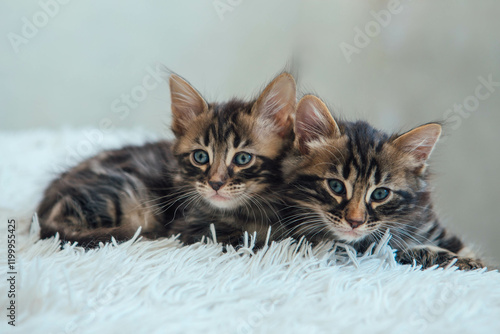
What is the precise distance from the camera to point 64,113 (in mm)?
2965

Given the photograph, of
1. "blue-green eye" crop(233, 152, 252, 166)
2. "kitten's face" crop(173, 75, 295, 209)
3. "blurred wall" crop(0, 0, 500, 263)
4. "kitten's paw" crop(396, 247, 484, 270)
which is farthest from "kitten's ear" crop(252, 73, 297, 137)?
"blurred wall" crop(0, 0, 500, 263)

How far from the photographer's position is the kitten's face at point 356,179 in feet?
3.59

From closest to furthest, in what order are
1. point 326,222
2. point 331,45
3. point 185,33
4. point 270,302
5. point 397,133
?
point 270,302 < point 326,222 < point 397,133 < point 331,45 < point 185,33

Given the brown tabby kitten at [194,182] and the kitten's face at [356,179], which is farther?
the brown tabby kitten at [194,182]

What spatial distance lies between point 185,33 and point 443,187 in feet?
6.33

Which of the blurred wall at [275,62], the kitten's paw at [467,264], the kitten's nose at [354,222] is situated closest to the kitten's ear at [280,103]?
the kitten's nose at [354,222]

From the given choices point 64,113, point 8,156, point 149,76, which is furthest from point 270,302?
point 64,113

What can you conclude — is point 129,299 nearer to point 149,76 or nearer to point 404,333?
point 404,333

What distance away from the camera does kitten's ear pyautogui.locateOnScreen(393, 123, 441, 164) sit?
1.13m

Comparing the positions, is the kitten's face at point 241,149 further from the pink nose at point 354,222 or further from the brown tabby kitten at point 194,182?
the pink nose at point 354,222

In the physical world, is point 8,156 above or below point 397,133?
below

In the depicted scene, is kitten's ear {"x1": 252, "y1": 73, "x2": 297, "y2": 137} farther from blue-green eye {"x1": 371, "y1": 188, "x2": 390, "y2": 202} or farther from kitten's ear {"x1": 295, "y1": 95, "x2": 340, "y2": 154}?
blue-green eye {"x1": 371, "y1": 188, "x2": 390, "y2": 202}

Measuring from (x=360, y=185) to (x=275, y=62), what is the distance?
1903mm

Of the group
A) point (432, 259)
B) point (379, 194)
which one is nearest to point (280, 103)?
point (379, 194)
